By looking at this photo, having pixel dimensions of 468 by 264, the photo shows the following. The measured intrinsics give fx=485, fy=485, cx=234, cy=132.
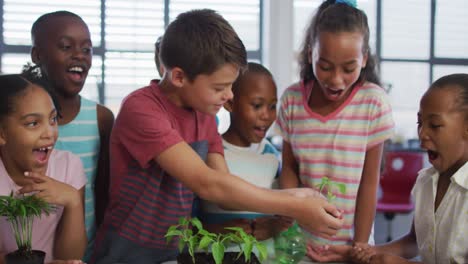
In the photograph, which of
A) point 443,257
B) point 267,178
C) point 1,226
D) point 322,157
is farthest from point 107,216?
point 443,257

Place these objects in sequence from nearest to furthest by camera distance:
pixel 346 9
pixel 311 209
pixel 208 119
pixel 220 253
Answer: pixel 220 253
pixel 311 209
pixel 208 119
pixel 346 9

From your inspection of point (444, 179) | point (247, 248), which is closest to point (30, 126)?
point (247, 248)

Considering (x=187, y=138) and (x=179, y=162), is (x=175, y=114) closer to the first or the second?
(x=187, y=138)

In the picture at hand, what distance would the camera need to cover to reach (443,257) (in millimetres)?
1372

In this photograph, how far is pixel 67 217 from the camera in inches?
53.9

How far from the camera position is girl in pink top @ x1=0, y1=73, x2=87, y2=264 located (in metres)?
1.33

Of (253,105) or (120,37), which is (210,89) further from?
(120,37)

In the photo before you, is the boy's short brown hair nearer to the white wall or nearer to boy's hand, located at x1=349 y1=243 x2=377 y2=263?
boy's hand, located at x1=349 y1=243 x2=377 y2=263

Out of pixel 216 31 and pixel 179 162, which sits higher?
pixel 216 31

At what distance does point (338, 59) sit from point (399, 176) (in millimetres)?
3411

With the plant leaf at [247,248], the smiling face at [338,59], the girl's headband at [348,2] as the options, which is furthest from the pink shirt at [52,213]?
the girl's headband at [348,2]

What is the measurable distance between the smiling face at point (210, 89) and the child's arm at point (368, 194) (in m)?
0.58

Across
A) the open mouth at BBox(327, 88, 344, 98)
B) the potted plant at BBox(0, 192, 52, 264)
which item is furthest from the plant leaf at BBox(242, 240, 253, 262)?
the open mouth at BBox(327, 88, 344, 98)

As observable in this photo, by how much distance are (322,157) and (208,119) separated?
0.42 metres
